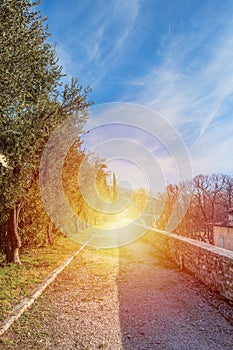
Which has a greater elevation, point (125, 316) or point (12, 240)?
point (12, 240)

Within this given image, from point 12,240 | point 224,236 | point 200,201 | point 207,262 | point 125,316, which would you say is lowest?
point 224,236

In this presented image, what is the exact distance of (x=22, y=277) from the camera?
26.8 ft

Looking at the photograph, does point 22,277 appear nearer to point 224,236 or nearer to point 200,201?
point 224,236

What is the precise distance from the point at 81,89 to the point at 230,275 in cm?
866

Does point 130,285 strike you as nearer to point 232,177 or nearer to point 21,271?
point 21,271

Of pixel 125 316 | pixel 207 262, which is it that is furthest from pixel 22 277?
pixel 207 262

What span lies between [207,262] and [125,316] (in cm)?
327

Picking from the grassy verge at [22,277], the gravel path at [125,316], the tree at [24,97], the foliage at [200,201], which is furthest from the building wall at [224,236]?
the tree at [24,97]

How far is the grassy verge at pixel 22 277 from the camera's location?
6.02m

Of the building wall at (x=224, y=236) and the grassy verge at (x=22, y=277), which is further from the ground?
the grassy verge at (x=22, y=277)

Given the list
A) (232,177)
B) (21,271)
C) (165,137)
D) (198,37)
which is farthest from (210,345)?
(232,177)

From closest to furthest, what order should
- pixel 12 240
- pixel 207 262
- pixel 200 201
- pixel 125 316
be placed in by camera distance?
pixel 125 316
pixel 207 262
pixel 12 240
pixel 200 201

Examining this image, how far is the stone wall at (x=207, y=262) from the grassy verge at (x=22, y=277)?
4.81 m

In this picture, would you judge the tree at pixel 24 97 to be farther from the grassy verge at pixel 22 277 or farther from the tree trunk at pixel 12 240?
the grassy verge at pixel 22 277
